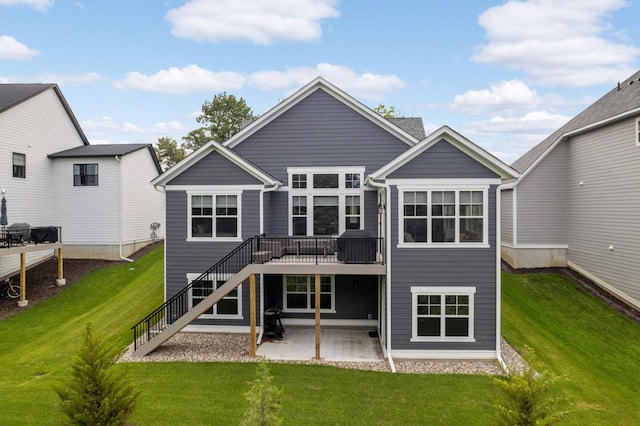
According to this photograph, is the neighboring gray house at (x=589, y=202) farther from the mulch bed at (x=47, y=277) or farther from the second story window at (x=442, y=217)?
the mulch bed at (x=47, y=277)

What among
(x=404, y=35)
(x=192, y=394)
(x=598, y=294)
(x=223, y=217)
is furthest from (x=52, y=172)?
(x=598, y=294)

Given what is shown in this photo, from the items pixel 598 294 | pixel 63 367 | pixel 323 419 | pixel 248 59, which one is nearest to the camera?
pixel 323 419

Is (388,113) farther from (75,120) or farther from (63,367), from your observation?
(63,367)

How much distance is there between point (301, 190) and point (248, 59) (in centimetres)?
1795

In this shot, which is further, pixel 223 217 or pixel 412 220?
pixel 223 217

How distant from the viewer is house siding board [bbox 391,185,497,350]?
39.4ft

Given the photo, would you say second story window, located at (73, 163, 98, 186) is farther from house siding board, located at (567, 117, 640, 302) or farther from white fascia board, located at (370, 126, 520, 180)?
house siding board, located at (567, 117, 640, 302)

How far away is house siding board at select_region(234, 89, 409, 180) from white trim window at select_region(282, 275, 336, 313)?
389cm

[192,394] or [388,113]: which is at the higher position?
[388,113]

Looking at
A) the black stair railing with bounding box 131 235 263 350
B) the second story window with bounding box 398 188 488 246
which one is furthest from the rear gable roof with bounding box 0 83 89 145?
the second story window with bounding box 398 188 488 246

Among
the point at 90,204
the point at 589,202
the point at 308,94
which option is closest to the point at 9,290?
the point at 90,204

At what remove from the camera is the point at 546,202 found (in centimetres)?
1998

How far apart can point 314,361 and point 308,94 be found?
31.6 ft

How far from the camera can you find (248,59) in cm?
2930
